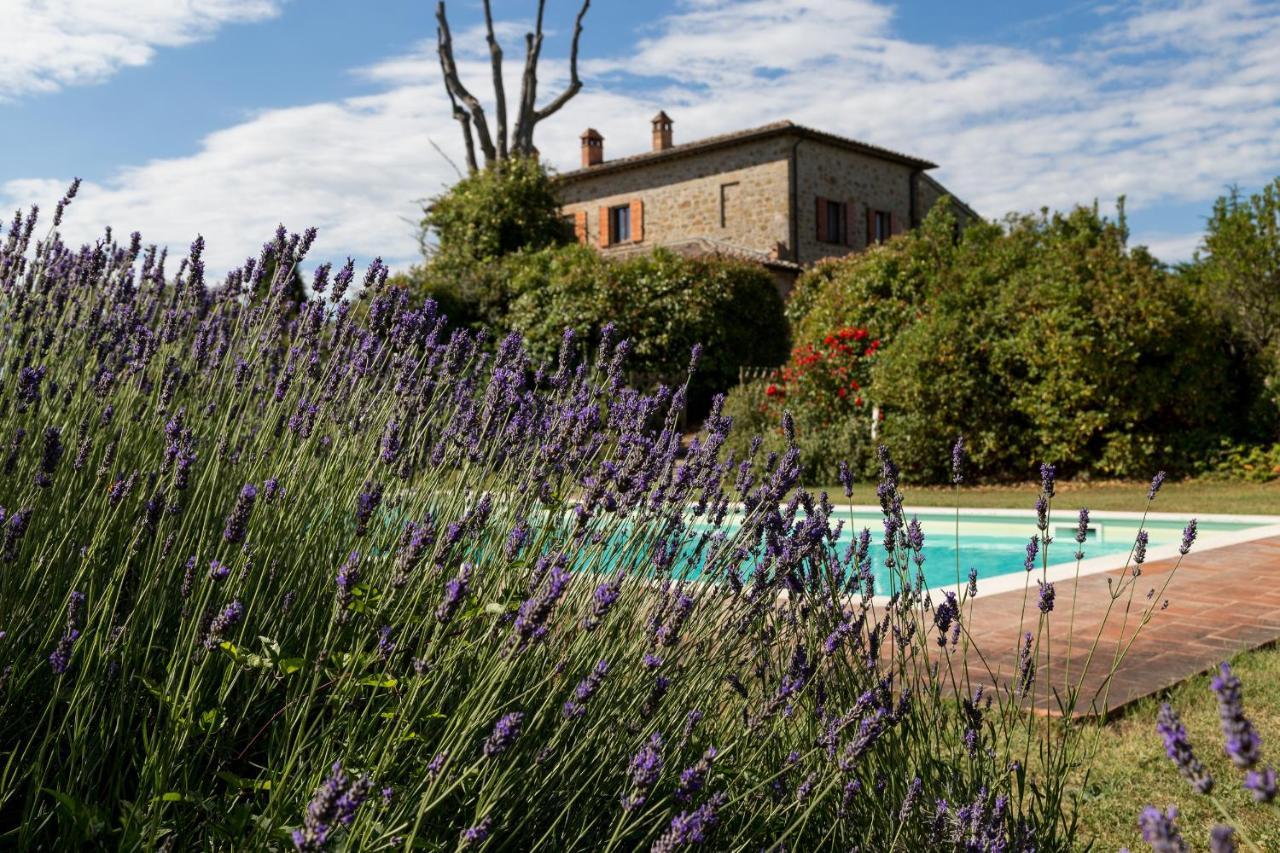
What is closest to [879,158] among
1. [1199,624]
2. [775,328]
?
[775,328]

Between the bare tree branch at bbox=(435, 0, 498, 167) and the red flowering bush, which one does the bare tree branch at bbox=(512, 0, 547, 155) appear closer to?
the bare tree branch at bbox=(435, 0, 498, 167)

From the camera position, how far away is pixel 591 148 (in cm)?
2764

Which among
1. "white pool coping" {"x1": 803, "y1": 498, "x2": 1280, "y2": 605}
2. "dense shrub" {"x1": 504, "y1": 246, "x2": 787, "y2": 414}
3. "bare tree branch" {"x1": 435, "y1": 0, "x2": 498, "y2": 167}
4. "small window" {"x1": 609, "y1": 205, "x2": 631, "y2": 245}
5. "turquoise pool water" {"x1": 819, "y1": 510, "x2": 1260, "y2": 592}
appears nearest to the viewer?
"white pool coping" {"x1": 803, "y1": 498, "x2": 1280, "y2": 605}

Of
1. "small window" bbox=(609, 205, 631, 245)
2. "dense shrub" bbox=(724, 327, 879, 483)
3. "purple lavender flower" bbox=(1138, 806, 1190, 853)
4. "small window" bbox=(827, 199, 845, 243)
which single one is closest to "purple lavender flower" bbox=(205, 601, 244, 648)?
"purple lavender flower" bbox=(1138, 806, 1190, 853)

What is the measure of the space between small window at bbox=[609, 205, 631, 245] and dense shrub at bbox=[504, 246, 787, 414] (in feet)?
29.0

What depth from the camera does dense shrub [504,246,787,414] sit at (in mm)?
16125

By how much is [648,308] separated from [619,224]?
34.8ft

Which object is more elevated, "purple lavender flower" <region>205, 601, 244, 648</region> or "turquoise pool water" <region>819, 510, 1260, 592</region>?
"purple lavender flower" <region>205, 601, 244, 648</region>

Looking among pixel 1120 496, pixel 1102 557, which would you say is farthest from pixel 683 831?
pixel 1120 496

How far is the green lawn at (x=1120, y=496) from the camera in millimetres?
10109

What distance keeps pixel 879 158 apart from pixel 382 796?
83.8 ft

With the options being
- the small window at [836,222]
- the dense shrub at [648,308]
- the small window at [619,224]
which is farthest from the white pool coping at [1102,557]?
the small window at [619,224]

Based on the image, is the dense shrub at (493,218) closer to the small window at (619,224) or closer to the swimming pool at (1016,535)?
the small window at (619,224)

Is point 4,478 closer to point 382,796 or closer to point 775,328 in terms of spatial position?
point 382,796
